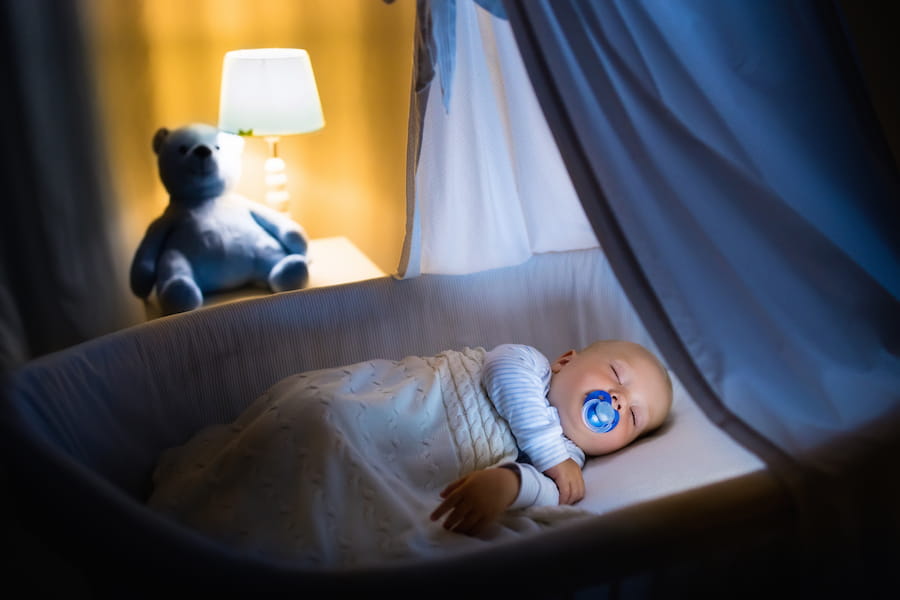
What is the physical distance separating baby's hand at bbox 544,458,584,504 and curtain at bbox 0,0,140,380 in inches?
45.5

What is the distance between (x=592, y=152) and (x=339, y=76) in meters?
1.90

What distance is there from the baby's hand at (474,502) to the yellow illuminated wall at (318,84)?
1.61 metres

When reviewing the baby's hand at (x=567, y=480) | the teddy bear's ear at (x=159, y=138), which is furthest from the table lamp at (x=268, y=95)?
the baby's hand at (x=567, y=480)

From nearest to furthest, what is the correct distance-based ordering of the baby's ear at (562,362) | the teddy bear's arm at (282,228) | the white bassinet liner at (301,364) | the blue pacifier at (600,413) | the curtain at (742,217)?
the curtain at (742,217) < the white bassinet liner at (301,364) < the blue pacifier at (600,413) < the baby's ear at (562,362) < the teddy bear's arm at (282,228)

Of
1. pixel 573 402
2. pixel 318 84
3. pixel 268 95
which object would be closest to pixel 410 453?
pixel 573 402

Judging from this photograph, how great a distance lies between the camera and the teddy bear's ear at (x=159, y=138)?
2.38m

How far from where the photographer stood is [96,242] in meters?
2.29

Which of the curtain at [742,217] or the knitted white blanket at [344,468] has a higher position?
the curtain at [742,217]

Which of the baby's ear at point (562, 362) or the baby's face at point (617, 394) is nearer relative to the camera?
the baby's face at point (617, 394)

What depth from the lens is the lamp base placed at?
8.68ft

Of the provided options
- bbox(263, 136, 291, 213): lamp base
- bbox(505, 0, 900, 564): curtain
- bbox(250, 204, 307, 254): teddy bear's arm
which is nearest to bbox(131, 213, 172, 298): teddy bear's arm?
bbox(250, 204, 307, 254): teddy bear's arm

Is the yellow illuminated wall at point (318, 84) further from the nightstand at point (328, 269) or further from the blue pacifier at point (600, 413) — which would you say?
the blue pacifier at point (600, 413)

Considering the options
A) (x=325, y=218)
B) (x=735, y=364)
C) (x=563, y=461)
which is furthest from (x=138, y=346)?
(x=325, y=218)

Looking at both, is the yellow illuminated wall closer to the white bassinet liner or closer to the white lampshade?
the white lampshade
